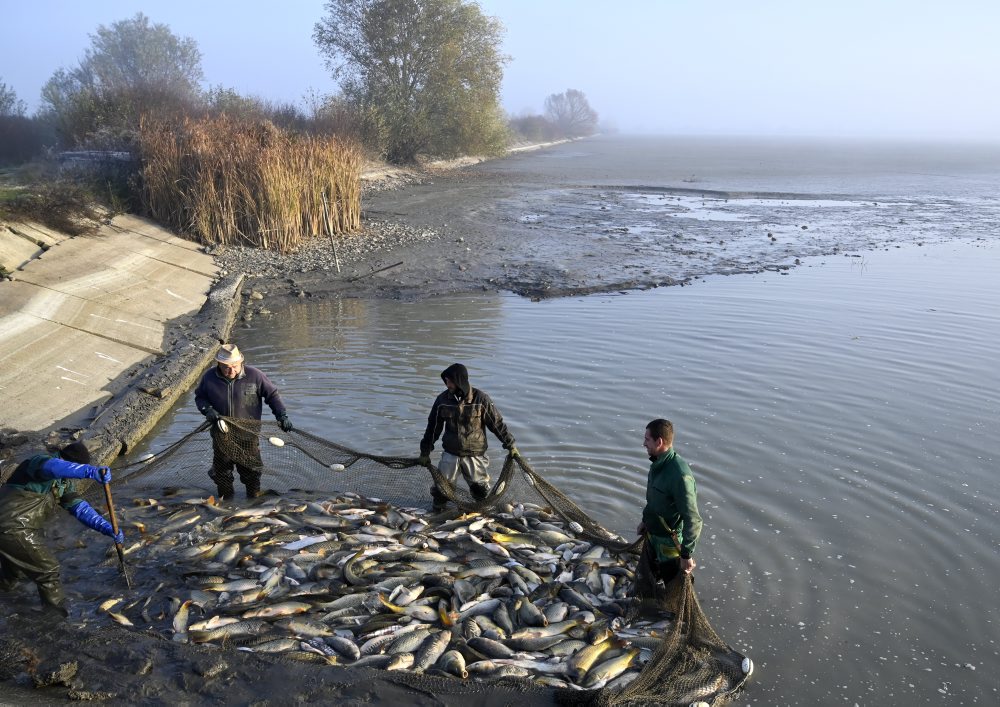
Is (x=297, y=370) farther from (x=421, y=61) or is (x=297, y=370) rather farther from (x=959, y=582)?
(x=421, y=61)

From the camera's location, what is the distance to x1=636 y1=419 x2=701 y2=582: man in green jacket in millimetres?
6617

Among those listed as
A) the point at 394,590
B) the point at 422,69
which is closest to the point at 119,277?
the point at 394,590

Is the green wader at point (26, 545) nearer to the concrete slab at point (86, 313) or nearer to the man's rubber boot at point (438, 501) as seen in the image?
the man's rubber boot at point (438, 501)

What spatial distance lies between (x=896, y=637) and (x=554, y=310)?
12.6 meters

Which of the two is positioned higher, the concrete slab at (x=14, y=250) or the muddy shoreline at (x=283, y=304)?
the concrete slab at (x=14, y=250)

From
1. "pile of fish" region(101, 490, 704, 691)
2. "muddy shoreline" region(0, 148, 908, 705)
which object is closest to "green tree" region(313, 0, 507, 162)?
"muddy shoreline" region(0, 148, 908, 705)

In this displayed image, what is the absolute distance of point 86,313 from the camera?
50.5 ft

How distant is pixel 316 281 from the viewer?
71.8ft

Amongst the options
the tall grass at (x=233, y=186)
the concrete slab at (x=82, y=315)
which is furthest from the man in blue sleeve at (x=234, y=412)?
the tall grass at (x=233, y=186)

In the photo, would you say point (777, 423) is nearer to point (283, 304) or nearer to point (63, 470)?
point (63, 470)

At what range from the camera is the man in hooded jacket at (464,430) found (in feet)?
29.2

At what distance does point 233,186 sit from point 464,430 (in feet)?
56.3

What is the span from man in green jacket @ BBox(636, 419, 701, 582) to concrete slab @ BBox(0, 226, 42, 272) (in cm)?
1436

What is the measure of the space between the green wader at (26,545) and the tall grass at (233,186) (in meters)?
17.3
